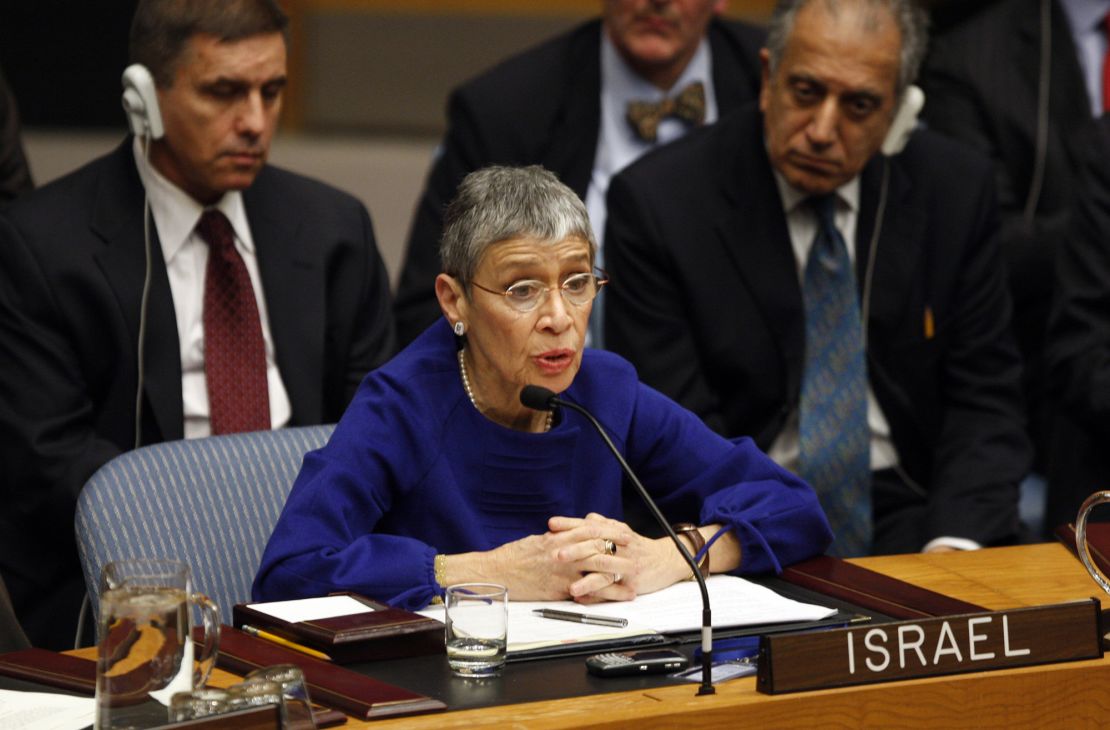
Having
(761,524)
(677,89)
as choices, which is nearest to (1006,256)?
(677,89)

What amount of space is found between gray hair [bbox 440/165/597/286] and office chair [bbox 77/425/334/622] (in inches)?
15.2

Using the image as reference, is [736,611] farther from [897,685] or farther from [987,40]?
[987,40]

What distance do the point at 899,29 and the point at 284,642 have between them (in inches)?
70.1

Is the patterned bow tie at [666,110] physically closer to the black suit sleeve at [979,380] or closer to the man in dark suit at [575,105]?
the man in dark suit at [575,105]

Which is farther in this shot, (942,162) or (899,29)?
(942,162)

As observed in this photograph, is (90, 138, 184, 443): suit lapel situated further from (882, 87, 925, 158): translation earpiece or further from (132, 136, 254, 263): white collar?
(882, 87, 925, 158): translation earpiece

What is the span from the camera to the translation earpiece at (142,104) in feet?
9.45

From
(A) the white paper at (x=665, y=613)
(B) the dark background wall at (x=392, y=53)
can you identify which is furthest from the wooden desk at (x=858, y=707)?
(B) the dark background wall at (x=392, y=53)

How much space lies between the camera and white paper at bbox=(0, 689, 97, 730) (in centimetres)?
162

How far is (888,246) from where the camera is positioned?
3148 millimetres

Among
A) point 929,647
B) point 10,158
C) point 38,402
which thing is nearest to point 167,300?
point 38,402

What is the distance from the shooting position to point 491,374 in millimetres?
2223

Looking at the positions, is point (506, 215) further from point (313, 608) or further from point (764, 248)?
point (764, 248)

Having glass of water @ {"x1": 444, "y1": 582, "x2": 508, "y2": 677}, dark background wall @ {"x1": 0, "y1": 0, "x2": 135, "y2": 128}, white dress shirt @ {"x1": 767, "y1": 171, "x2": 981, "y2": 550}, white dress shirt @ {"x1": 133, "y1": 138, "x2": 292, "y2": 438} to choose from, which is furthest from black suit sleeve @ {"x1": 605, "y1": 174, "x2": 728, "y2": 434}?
dark background wall @ {"x1": 0, "y1": 0, "x2": 135, "y2": 128}
